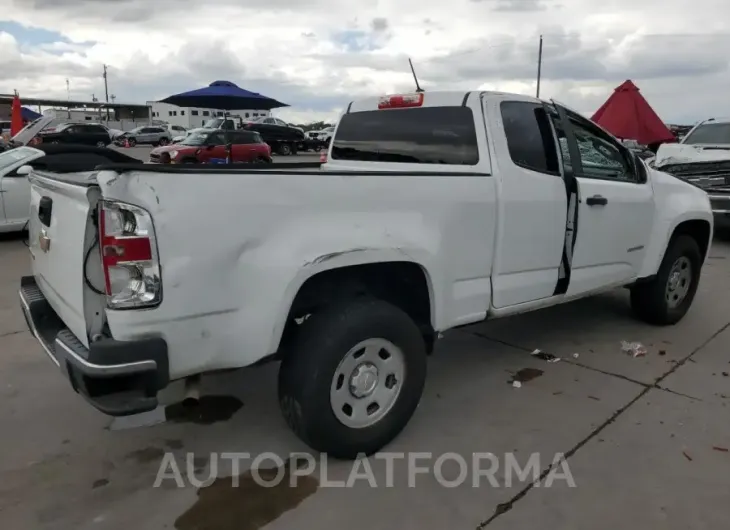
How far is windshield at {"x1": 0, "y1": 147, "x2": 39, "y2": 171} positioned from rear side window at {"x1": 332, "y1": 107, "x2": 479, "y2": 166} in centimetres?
657

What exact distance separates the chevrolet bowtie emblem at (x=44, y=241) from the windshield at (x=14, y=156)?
6613mm

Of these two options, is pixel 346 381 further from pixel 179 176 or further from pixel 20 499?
pixel 20 499

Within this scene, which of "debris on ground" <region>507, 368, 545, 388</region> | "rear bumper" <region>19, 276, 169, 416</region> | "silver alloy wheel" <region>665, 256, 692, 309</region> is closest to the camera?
"rear bumper" <region>19, 276, 169, 416</region>

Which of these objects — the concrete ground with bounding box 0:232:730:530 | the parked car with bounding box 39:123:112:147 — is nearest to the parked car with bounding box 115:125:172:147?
the parked car with bounding box 39:123:112:147

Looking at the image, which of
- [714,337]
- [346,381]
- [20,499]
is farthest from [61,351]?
[714,337]

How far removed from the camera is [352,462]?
3.15m

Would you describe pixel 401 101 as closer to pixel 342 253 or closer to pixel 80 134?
pixel 342 253

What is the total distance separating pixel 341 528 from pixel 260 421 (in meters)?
1.13

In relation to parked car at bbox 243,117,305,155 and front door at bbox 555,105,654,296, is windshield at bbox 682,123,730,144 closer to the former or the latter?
front door at bbox 555,105,654,296

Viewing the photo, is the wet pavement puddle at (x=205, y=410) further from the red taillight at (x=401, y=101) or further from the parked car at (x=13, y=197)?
the parked car at (x=13, y=197)

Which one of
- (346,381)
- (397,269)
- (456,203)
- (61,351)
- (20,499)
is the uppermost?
(456,203)

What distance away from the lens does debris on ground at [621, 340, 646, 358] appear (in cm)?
470

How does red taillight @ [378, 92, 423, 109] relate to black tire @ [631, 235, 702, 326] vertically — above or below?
above

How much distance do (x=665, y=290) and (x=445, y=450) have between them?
2906 mm
